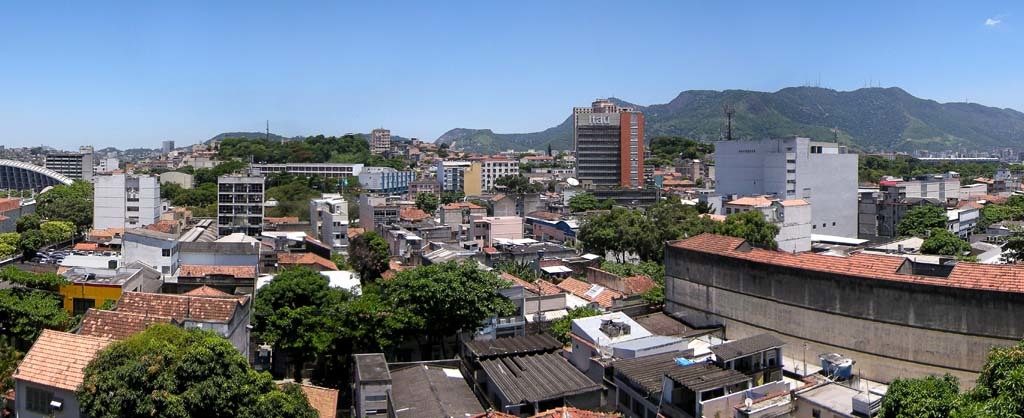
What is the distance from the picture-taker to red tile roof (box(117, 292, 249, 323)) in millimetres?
18688

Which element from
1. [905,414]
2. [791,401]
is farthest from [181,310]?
[905,414]

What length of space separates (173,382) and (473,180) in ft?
270

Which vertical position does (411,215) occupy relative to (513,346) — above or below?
above

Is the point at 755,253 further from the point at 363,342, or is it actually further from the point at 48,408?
the point at 48,408

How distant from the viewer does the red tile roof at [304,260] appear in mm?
35625

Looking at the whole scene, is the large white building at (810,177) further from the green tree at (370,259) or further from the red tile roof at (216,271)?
the red tile roof at (216,271)

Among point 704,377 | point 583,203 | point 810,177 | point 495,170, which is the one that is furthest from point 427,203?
point 704,377

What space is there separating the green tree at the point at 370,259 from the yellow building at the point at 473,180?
54.1 metres

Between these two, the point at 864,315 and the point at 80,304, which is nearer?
the point at 864,315

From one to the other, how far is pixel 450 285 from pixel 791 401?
32.8 ft

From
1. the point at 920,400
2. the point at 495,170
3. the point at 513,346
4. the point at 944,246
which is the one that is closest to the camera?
the point at 920,400

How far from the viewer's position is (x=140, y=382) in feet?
43.9

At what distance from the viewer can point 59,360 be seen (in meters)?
14.4

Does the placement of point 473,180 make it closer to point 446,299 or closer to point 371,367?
point 446,299
